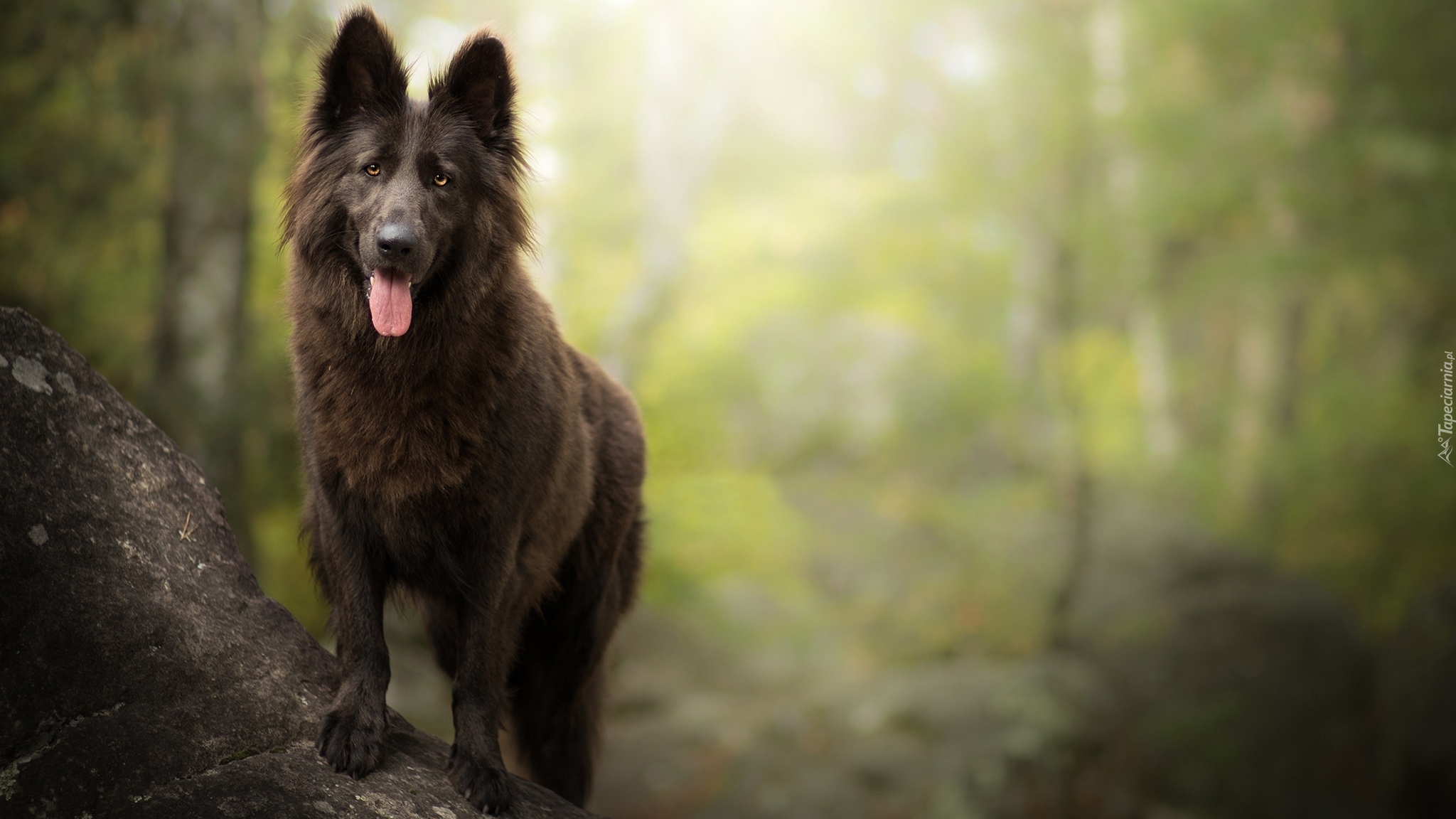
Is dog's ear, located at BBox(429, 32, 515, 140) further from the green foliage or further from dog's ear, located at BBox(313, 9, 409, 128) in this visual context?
the green foliage

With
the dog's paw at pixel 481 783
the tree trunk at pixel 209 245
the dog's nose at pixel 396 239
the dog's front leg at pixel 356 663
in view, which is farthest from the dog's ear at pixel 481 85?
the tree trunk at pixel 209 245

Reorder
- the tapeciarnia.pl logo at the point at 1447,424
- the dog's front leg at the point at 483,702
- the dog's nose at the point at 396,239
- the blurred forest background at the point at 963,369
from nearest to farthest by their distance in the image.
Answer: the dog's nose at the point at 396,239, the dog's front leg at the point at 483,702, the blurred forest background at the point at 963,369, the tapeciarnia.pl logo at the point at 1447,424

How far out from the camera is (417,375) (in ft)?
11.4

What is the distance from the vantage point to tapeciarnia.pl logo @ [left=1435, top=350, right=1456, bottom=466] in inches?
466

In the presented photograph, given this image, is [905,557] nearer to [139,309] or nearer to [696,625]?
[696,625]

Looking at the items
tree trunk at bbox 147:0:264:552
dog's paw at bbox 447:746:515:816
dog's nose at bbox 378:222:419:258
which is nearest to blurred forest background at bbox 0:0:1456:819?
tree trunk at bbox 147:0:264:552

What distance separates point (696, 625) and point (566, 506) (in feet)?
28.3

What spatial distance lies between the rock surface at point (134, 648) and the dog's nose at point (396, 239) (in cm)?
124

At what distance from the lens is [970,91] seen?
12.2m

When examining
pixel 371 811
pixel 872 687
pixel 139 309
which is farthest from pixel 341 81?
pixel 872 687

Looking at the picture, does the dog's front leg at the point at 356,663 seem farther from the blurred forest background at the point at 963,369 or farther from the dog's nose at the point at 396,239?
the blurred forest background at the point at 963,369

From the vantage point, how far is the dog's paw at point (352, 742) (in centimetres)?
325

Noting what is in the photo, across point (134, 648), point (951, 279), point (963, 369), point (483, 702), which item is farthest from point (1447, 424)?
point (134, 648)

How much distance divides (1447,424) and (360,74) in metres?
13.1
